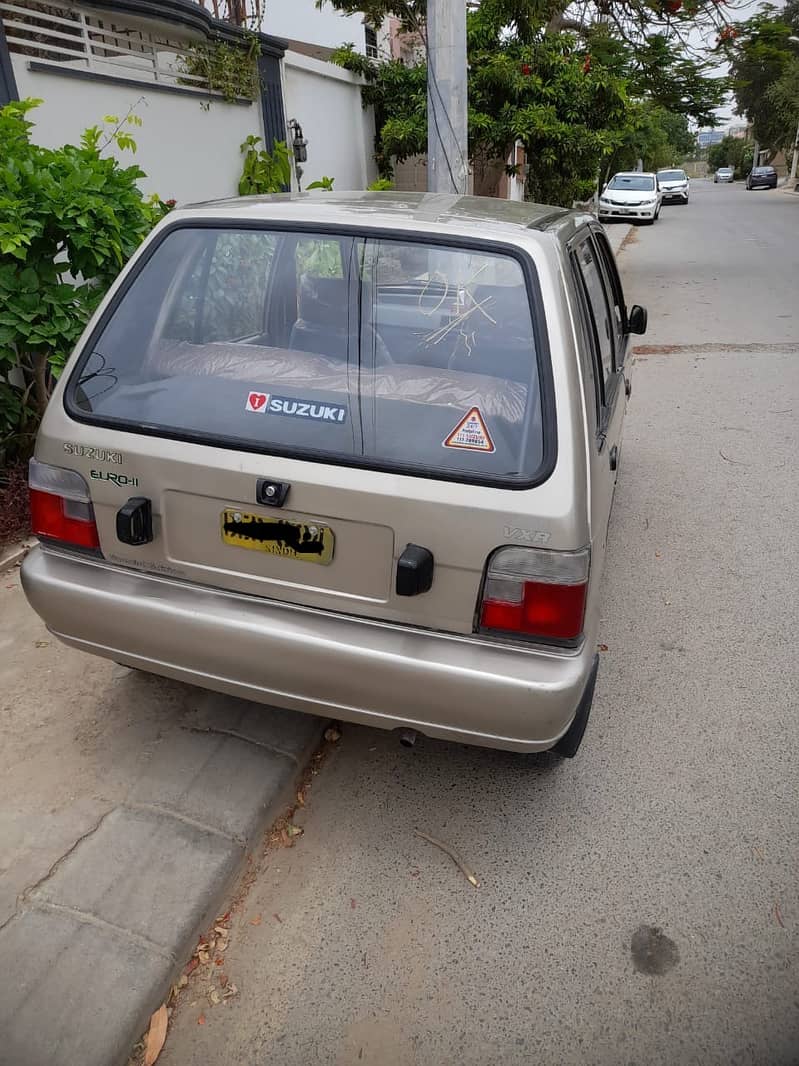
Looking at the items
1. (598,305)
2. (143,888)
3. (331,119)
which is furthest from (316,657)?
(331,119)

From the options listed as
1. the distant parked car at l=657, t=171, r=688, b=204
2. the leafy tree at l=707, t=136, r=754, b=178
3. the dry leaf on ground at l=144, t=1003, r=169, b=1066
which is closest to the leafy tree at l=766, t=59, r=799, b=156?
the distant parked car at l=657, t=171, r=688, b=204

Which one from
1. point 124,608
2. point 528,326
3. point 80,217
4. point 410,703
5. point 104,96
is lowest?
point 410,703

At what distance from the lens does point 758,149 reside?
65.1m

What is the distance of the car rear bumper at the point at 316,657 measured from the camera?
2.22 meters

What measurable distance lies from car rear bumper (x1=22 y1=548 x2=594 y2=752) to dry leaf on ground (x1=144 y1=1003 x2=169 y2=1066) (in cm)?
86

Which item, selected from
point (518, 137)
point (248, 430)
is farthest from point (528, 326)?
point (518, 137)

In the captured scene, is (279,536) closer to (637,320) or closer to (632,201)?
(637,320)

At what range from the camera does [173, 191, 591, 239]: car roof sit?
248 centimetres

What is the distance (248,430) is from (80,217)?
2.13m

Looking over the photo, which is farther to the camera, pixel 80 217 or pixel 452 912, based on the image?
pixel 80 217

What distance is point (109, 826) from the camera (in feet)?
8.50

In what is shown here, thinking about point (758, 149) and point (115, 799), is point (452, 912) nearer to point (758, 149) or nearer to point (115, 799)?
point (115, 799)

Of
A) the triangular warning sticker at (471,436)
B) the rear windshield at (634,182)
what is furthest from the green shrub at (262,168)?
the rear windshield at (634,182)

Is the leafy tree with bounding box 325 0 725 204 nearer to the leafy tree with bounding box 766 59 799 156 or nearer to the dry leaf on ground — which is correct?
the dry leaf on ground
